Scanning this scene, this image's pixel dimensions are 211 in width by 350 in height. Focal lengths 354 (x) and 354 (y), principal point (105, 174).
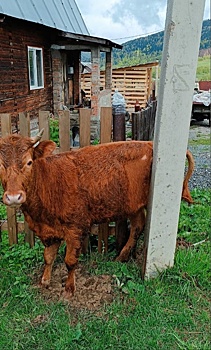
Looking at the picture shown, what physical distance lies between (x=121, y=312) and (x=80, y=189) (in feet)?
3.57

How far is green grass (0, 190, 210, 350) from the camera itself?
2.66m

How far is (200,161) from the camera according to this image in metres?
9.46

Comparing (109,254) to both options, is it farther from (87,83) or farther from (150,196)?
(87,83)

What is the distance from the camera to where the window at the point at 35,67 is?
13055 millimetres

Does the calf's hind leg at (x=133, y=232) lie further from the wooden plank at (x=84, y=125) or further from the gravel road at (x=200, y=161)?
the gravel road at (x=200, y=161)

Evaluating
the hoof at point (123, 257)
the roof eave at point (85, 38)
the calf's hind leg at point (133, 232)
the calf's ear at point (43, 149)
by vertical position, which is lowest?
the hoof at point (123, 257)

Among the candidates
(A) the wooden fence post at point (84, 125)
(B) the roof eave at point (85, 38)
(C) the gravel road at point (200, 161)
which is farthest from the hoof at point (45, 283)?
(B) the roof eave at point (85, 38)

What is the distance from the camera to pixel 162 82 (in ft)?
9.57

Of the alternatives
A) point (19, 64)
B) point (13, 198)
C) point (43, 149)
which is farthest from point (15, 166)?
point (19, 64)

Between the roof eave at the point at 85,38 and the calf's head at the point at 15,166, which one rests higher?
the roof eave at the point at 85,38

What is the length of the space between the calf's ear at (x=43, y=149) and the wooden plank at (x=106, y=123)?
0.82m

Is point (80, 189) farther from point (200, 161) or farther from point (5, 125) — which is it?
point (200, 161)

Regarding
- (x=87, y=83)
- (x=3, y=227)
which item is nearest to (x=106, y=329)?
(x=3, y=227)

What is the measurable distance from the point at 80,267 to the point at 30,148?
1.49 m
